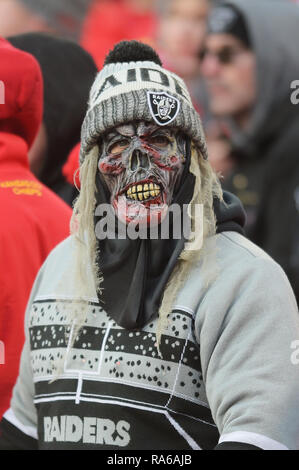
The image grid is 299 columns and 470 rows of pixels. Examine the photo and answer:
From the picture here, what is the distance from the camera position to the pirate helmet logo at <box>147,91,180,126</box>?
3518 mm

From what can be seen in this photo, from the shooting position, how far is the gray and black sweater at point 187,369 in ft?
10.5

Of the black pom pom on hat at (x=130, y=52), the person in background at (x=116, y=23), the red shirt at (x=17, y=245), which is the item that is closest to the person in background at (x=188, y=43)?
the person in background at (x=116, y=23)

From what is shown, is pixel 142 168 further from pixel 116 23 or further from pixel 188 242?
pixel 116 23

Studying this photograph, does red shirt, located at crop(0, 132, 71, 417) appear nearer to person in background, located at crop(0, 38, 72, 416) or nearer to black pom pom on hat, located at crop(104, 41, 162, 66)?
person in background, located at crop(0, 38, 72, 416)

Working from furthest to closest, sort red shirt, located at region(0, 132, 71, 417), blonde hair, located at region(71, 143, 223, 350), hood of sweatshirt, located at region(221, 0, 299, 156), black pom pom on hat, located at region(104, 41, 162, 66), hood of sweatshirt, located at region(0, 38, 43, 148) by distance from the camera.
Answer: hood of sweatshirt, located at region(221, 0, 299, 156) < hood of sweatshirt, located at region(0, 38, 43, 148) < red shirt, located at region(0, 132, 71, 417) < black pom pom on hat, located at region(104, 41, 162, 66) < blonde hair, located at region(71, 143, 223, 350)

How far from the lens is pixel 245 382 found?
3.21m

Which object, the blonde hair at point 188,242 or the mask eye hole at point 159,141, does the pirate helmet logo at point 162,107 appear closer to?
the mask eye hole at point 159,141

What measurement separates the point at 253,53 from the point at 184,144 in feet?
14.5

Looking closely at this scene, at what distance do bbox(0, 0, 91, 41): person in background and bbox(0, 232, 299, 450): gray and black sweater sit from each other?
3.83 metres

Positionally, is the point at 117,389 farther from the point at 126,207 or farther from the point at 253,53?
the point at 253,53

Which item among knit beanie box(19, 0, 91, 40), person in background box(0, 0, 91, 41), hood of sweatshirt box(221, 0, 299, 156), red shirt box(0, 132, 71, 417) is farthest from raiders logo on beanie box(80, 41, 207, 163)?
knit beanie box(19, 0, 91, 40)

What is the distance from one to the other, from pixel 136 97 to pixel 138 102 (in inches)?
0.8

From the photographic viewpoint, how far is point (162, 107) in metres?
3.52

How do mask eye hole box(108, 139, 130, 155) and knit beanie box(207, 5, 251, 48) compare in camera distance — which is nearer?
mask eye hole box(108, 139, 130, 155)
